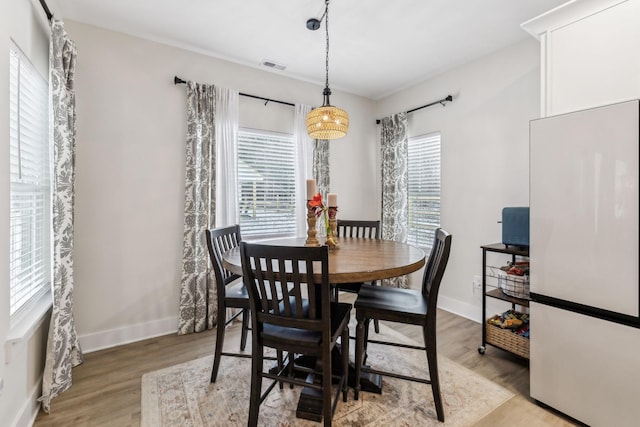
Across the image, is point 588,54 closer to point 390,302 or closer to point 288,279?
point 390,302

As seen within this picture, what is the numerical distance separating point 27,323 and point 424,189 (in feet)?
11.9

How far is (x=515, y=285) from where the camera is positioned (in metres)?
2.27

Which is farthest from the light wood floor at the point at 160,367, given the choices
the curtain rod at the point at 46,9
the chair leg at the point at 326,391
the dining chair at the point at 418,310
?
the curtain rod at the point at 46,9

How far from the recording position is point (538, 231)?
5.94 feet

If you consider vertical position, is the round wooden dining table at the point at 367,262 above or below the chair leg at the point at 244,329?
above

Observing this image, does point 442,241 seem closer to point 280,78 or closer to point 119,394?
point 119,394

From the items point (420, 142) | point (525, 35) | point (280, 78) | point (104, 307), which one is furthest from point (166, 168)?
point (525, 35)

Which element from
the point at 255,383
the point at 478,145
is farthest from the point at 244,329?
the point at 478,145

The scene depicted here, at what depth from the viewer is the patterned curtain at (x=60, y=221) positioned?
74.7 inches

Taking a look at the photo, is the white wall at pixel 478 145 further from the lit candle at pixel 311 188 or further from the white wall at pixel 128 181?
the white wall at pixel 128 181

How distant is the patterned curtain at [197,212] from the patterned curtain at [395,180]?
2178 millimetres

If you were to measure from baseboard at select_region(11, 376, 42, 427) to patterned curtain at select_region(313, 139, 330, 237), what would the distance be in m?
2.61

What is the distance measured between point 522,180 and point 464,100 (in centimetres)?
Result: 106

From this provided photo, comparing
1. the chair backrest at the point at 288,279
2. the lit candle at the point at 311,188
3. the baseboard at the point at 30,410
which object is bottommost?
the baseboard at the point at 30,410
